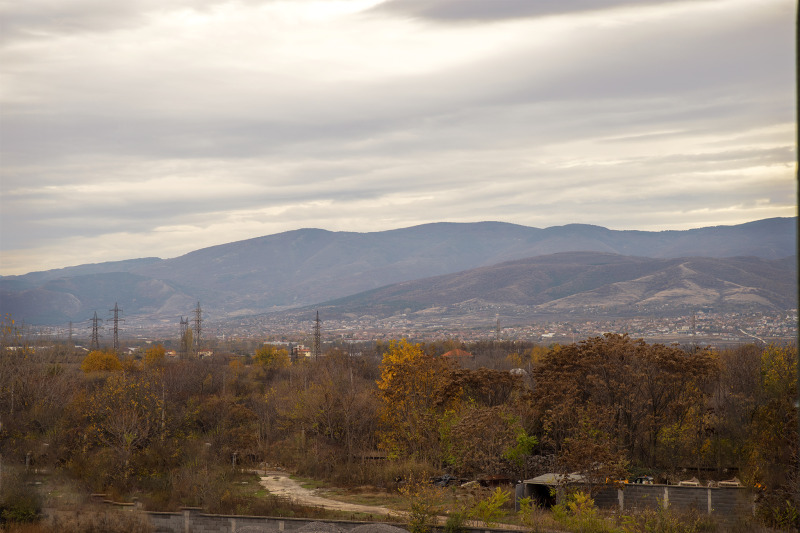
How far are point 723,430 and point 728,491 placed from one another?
28.4 ft

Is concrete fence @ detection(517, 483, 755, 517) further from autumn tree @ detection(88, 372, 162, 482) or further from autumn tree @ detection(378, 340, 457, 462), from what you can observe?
autumn tree @ detection(88, 372, 162, 482)

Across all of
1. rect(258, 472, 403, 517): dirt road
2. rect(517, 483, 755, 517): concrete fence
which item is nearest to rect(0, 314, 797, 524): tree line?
rect(517, 483, 755, 517): concrete fence

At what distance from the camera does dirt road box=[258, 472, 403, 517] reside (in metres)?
30.2

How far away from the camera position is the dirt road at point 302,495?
30234mm

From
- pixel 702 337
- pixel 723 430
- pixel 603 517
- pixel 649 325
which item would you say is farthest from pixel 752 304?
pixel 603 517

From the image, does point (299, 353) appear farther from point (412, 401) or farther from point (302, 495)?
point (302, 495)

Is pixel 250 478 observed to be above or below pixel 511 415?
below

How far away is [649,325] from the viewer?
174 m

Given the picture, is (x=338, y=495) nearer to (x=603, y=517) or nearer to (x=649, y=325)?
(x=603, y=517)

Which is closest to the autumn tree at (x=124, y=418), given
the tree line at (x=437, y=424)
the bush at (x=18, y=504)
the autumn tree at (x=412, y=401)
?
the tree line at (x=437, y=424)

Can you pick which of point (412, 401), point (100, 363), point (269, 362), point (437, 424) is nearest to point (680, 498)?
point (437, 424)

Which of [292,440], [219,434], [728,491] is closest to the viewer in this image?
[728,491]

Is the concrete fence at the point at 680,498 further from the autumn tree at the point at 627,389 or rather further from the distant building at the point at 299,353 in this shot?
the distant building at the point at 299,353

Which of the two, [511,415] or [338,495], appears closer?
[338,495]
